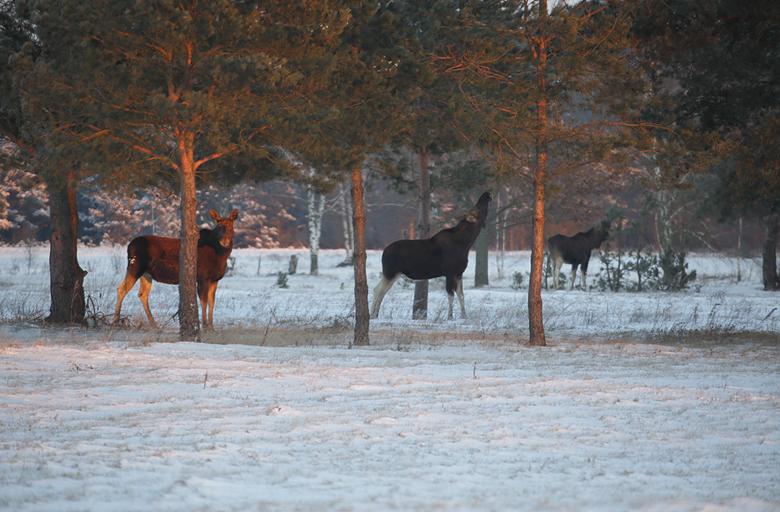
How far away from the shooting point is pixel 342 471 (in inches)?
256

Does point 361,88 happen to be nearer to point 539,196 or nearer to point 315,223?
point 539,196

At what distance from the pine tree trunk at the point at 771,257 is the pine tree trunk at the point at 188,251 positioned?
2174 centimetres

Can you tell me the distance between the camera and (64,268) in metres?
19.0

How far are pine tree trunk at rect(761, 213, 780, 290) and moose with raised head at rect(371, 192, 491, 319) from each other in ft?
44.5

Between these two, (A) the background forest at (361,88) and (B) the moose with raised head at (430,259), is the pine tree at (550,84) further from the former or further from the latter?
(B) the moose with raised head at (430,259)

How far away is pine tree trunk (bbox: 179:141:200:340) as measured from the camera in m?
15.7

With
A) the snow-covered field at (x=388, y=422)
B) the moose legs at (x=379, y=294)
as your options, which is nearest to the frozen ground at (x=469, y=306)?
the moose legs at (x=379, y=294)

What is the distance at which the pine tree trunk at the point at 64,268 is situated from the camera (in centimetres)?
1877

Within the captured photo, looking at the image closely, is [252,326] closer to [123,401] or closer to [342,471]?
[123,401]

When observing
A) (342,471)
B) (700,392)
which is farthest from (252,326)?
(342,471)

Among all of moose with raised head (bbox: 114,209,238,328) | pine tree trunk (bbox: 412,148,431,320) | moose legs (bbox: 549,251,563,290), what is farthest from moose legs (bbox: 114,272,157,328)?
moose legs (bbox: 549,251,563,290)

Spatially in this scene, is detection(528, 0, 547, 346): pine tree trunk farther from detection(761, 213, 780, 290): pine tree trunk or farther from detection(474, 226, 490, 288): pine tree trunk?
detection(474, 226, 490, 288): pine tree trunk

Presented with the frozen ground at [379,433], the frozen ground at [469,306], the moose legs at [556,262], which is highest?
the moose legs at [556,262]

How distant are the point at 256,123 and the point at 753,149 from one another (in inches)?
330
